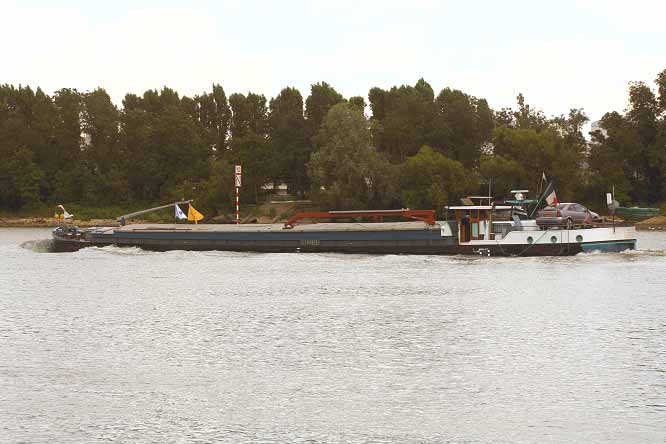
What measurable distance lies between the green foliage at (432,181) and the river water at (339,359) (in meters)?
63.0

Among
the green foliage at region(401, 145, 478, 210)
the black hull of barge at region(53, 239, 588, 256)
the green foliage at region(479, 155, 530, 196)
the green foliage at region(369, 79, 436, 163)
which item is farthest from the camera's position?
the green foliage at region(369, 79, 436, 163)

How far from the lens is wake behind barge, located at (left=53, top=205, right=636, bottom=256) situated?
57.4m

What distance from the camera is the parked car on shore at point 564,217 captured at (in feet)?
192

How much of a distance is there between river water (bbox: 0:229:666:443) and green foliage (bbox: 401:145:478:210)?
63.0 m

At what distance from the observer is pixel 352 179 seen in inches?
4309

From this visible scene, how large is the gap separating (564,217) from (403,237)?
13.3 meters

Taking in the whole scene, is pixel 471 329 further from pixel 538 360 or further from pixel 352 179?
pixel 352 179

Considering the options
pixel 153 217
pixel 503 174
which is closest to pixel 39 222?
pixel 153 217

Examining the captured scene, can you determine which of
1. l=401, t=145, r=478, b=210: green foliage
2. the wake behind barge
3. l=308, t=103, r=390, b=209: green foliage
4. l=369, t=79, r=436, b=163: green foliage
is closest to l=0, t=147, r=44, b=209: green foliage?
l=308, t=103, r=390, b=209: green foliage

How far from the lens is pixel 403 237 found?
62.0 m

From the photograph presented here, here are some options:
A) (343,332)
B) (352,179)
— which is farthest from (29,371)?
(352,179)

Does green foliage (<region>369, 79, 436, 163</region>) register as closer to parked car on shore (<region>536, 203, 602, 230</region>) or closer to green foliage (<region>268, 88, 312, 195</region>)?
green foliage (<region>268, 88, 312, 195</region>)

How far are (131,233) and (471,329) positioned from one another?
5154cm

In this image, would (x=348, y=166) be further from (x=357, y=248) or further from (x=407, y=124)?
(x=357, y=248)
